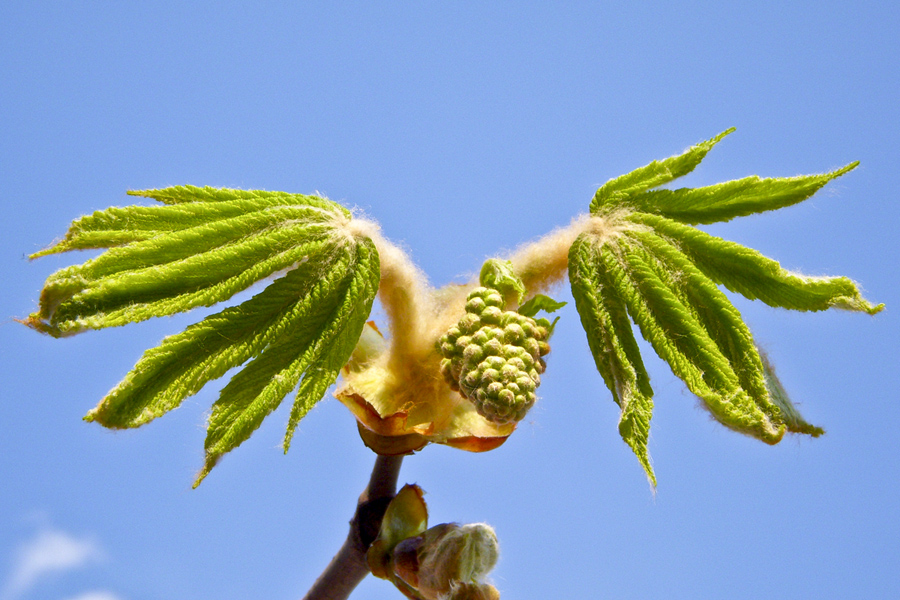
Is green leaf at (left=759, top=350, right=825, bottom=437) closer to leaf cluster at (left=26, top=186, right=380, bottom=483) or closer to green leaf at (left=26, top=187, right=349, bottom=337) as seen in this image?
leaf cluster at (left=26, top=186, right=380, bottom=483)

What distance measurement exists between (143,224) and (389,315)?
0.56m

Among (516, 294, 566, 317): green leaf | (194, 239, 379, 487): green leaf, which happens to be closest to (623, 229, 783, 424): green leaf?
(516, 294, 566, 317): green leaf

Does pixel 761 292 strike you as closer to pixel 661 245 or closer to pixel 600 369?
pixel 661 245

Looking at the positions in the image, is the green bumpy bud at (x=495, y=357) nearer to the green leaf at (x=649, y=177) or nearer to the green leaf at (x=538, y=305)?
the green leaf at (x=538, y=305)

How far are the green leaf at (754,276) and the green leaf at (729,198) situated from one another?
60 mm

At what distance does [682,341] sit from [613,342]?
129 millimetres

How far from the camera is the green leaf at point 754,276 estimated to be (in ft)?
4.98

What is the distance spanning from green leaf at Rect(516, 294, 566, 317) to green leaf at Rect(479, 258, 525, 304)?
0.09 ft

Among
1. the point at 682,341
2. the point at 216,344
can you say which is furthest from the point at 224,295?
the point at 682,341

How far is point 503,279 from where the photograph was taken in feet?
5.11

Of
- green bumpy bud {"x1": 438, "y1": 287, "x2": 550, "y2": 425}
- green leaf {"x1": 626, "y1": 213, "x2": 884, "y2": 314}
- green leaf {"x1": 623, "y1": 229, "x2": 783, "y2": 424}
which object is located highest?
green leaf {"x1": 626, "y1": 213, "x2": 884, "y2": 314}

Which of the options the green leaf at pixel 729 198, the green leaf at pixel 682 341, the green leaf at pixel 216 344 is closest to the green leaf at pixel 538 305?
the green leaf at pixel 682 341

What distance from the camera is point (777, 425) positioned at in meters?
1.42

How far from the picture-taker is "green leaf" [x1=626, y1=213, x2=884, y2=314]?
4.98ft
